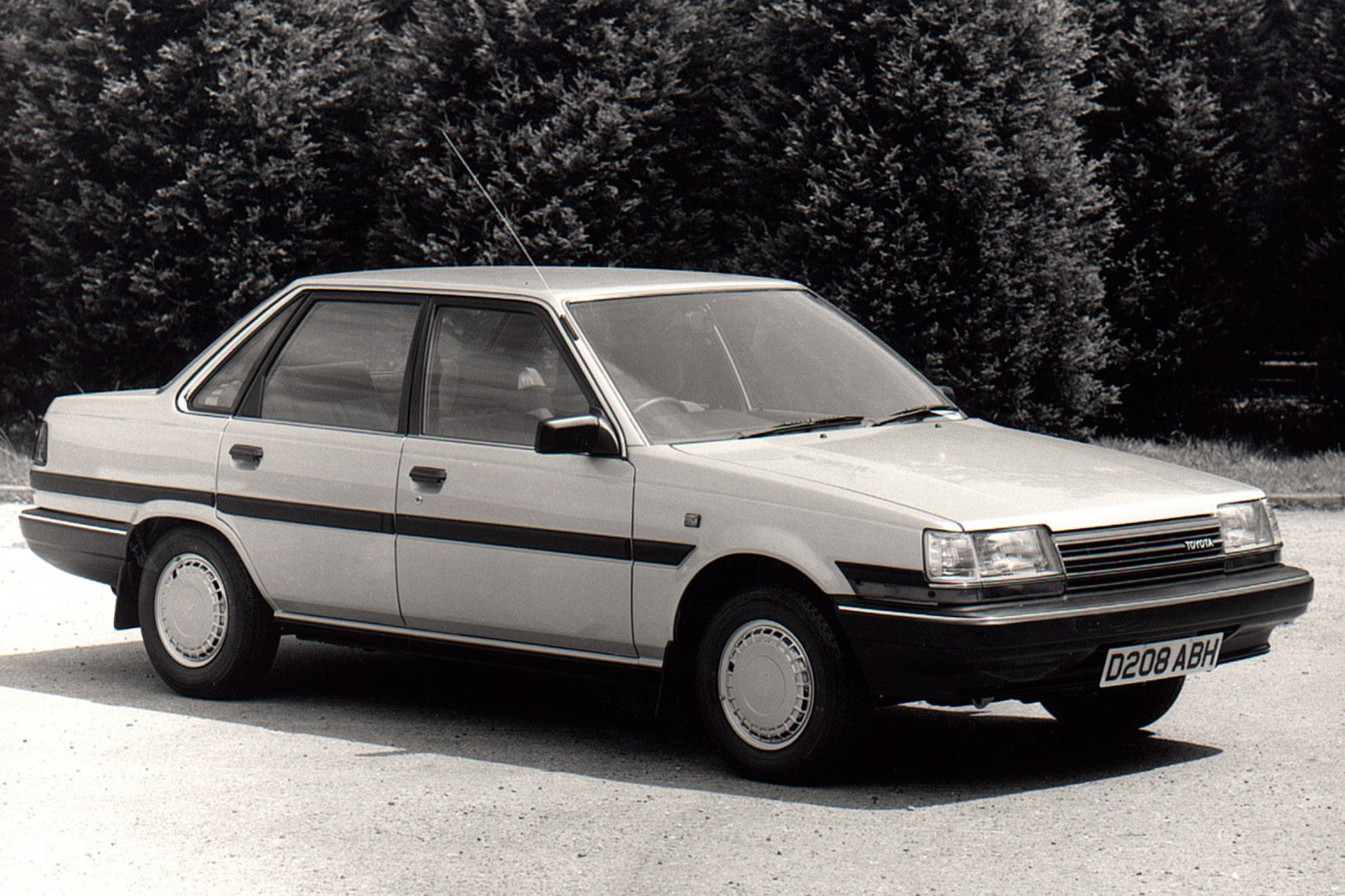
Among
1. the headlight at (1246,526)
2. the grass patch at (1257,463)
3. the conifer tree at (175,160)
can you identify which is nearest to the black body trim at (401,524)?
the headlight at (1246,526)

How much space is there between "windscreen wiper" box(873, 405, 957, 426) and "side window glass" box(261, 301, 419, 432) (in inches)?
69.3

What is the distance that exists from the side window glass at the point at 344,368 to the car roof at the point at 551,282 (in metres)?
0.10

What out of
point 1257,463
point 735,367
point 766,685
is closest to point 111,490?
point 735,367

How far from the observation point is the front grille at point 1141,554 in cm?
589

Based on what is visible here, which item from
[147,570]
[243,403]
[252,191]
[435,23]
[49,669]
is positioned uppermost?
[435,23]

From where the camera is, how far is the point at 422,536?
22.5ft

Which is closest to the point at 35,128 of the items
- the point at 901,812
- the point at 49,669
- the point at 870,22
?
the point at 870,22

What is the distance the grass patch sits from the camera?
13.8 metres

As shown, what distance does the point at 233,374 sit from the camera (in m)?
7.66

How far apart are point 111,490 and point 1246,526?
437cm

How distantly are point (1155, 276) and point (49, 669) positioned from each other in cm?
1133

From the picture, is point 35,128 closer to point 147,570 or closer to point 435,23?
point 435,23

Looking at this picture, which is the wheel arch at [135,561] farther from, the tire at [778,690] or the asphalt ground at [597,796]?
the tire at [778,690]

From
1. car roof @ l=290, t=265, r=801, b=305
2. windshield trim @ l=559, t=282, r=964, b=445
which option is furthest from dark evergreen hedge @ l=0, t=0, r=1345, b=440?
car roof @ l=290, t=265, r=801, b=305
